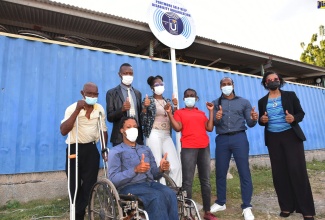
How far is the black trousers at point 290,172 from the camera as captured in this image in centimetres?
305

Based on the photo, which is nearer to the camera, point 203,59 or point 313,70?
point 203,59

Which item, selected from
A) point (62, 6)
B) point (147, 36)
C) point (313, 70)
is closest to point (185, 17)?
→ point (147, 36)

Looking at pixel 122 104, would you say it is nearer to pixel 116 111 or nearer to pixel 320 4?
pixel 116 111

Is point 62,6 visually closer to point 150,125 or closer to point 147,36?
point 147,36

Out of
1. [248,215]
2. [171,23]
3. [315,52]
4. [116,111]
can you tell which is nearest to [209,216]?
[248,215]

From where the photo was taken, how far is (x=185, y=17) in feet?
18.3

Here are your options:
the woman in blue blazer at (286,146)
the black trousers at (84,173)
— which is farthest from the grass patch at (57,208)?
the black trousers at (84,173)

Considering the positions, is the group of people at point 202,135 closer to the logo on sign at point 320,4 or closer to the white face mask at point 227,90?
the white face mask at point 227,90

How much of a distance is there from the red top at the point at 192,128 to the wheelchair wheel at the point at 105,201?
1275 mm

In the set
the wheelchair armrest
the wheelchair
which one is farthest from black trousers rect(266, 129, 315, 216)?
the wheelchair armrest

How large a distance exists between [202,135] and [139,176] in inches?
46.3

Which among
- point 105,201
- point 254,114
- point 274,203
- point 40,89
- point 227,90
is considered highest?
point 40,89

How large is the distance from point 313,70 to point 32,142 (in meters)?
10.5

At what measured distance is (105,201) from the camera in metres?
2.30
